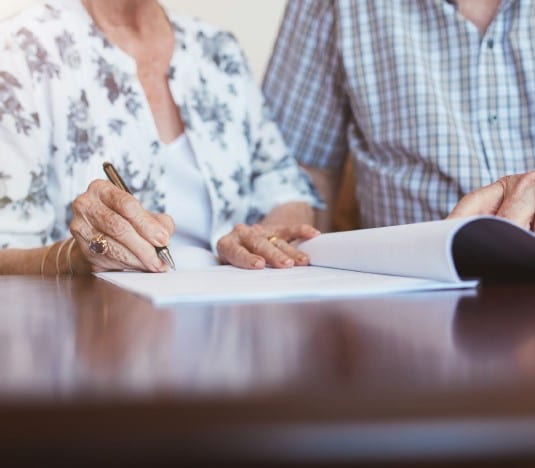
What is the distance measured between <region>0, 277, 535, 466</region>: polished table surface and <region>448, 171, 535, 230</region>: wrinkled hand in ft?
1.33

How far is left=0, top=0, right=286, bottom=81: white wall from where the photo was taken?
73.4 inches

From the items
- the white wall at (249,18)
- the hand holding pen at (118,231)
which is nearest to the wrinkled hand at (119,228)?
the hand holding pen at (118,231)

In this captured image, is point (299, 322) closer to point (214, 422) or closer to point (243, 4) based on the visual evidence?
point (214, 422)

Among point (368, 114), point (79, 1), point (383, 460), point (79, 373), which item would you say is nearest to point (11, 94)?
point (79, 1)

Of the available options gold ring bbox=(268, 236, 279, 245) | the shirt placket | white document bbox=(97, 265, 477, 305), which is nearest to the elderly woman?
gold ring bbox=(268, 236, 279, 245)

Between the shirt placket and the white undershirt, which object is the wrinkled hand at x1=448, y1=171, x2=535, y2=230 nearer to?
the shirt placket

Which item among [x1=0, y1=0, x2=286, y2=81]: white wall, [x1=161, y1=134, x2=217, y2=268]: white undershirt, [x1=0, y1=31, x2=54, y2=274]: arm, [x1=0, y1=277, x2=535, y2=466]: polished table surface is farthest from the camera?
[x1=0, y1=0, x2=286, y2=81]: white wall

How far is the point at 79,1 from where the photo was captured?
1.31 metres

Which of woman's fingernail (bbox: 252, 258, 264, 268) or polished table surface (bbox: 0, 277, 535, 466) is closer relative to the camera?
polished table surface (bbox: 0, 277, 535, 466)

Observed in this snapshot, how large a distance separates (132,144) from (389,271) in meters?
0.69

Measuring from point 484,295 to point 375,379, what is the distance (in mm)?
333

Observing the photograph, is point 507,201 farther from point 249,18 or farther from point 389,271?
point 249,18

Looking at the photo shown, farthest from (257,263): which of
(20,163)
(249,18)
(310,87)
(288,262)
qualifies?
(249,18)

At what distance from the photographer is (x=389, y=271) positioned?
2.31 feet
